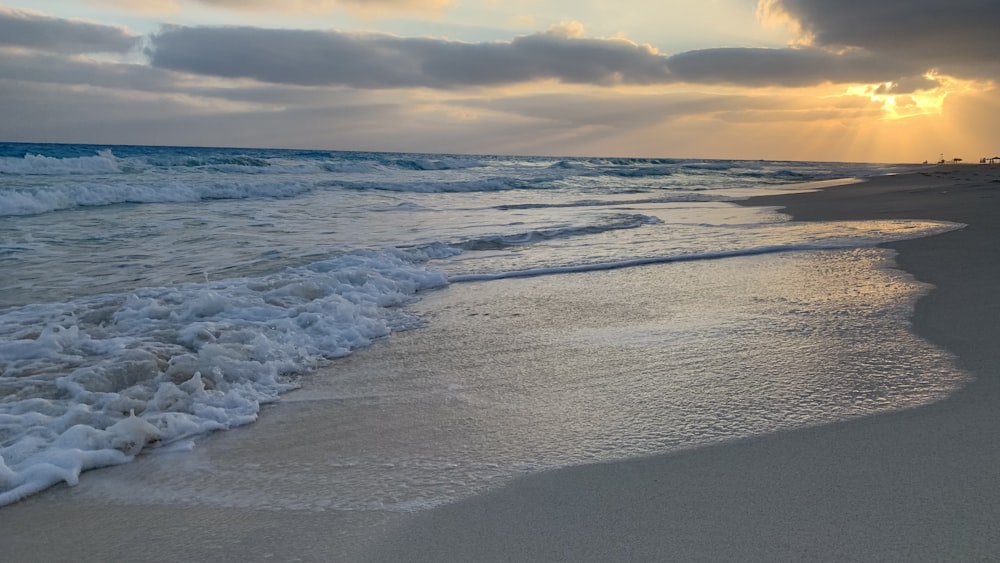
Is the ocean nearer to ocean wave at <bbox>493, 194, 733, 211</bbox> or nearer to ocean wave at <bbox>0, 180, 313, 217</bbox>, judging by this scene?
ocean wave at <bbox>493, 194, 733, 211</bbox>

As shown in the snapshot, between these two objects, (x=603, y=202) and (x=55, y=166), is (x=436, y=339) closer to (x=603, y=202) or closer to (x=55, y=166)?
A: (x=603, y=202)

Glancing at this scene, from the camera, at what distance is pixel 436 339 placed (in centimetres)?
505

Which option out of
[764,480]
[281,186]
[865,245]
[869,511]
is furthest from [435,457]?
[281,186]

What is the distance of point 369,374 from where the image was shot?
4238mm

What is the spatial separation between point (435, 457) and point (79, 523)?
1341 mm

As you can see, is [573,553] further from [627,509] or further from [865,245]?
[865,245]

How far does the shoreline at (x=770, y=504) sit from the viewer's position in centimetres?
211

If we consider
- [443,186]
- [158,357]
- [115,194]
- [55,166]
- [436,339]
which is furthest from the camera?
[55,166]

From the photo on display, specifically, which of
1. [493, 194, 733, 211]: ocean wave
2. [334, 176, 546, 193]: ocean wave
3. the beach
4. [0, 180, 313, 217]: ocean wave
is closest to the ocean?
the beach

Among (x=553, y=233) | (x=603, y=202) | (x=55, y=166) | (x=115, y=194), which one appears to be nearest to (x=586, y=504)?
(x=553, y=233)

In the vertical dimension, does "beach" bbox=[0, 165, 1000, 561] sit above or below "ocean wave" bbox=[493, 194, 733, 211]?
below

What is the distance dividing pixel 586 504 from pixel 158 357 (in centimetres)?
314

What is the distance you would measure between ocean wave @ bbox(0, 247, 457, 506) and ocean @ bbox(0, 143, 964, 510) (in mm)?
16

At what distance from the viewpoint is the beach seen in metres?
2.16
